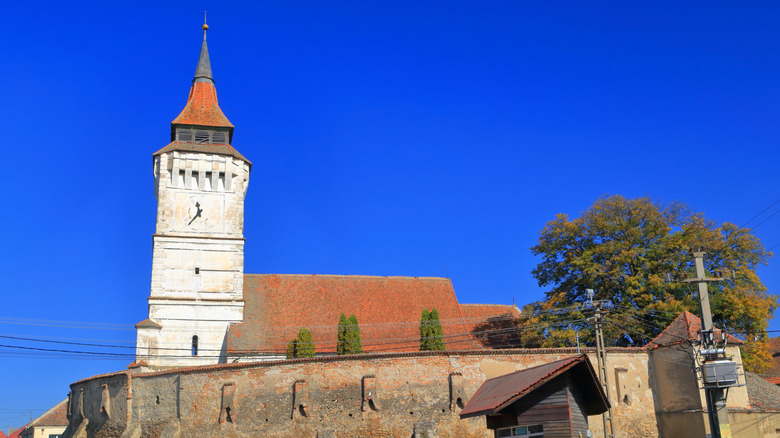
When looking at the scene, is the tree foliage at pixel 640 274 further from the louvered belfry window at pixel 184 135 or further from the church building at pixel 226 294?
the louvered belfry window at pixel 184 135

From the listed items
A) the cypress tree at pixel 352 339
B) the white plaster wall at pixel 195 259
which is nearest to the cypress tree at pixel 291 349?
the cypress tree at pixel 352 339

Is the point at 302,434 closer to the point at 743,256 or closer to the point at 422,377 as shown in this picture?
the point at 422,377

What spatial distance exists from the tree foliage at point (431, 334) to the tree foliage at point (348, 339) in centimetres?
344

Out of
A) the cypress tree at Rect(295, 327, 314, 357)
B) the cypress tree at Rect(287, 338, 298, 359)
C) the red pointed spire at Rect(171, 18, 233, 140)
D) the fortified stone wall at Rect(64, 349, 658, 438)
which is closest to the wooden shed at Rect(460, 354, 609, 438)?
the fortified stone wall at Rect(64, 349, 658, 438)

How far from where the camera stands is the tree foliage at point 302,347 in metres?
38.2

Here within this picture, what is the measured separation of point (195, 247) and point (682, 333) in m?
28.0

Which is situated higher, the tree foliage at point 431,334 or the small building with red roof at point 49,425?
the tree foliage at point 431,334

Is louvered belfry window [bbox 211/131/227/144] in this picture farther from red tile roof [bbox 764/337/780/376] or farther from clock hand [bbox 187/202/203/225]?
red tile roof [bbox 764/337/780/376]

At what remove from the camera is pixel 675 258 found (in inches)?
1539

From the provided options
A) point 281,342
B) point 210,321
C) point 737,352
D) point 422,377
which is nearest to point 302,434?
point 422,377

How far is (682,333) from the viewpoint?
3108 cm

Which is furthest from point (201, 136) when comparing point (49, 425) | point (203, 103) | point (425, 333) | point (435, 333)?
point (49, 425)

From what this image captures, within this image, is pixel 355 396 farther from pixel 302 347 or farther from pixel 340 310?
pixel 340 310

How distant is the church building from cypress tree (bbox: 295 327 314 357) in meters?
3.14
